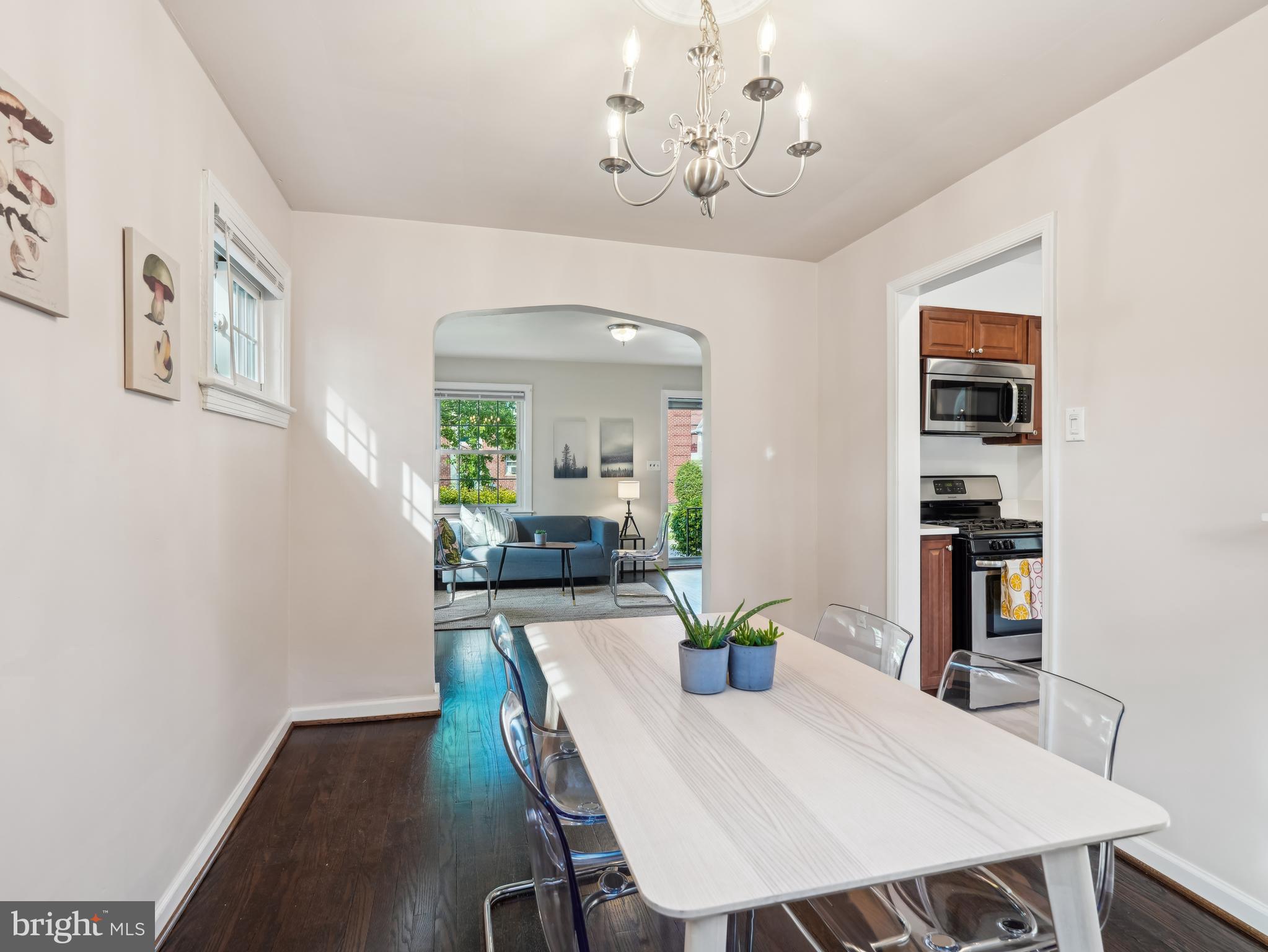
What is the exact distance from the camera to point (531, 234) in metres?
3.63

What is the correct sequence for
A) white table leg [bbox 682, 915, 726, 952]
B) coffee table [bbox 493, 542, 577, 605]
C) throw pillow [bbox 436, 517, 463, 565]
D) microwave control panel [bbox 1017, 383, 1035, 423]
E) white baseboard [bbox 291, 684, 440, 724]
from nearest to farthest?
white table leg [bbox 682, 915, 726, 952] < white baseboard [bbox 291, 684, 440, 724] < microwave control panel [bbox 1017, 383, 1035, 423] < throw pillow [bbox 436, 517, 463, 565] < coffee table [bbox 493, 542, 577, 605]

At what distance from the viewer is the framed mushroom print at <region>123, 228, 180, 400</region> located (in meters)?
1.63

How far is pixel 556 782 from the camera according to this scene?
1853 mm

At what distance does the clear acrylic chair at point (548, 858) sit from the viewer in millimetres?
1010

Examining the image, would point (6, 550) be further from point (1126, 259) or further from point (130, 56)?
point (1126, 259)

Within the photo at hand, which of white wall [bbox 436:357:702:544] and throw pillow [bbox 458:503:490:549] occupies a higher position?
white wall [bbox 436:357:702:544]

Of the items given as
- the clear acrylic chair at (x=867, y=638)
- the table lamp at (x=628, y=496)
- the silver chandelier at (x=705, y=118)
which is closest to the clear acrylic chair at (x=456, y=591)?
the table lamp at (x=628, y=496)

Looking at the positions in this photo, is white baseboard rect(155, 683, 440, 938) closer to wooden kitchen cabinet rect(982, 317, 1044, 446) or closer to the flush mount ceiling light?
the flush mount ceiling light

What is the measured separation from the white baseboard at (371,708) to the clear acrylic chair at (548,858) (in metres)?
2.21

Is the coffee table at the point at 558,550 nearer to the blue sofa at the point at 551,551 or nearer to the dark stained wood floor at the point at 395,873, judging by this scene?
the blue sofa at the point at 551,551

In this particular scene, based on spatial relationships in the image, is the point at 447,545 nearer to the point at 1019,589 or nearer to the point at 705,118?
the point at 1019,589

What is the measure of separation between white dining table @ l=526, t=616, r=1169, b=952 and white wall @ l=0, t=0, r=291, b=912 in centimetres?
99

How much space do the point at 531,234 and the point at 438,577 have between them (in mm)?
4575

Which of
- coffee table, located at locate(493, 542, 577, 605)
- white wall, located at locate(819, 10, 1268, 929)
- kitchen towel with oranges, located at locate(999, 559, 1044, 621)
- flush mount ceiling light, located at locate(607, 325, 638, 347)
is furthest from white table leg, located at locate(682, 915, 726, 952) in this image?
coffee table, located at locate(493, 542, 577, 605)
